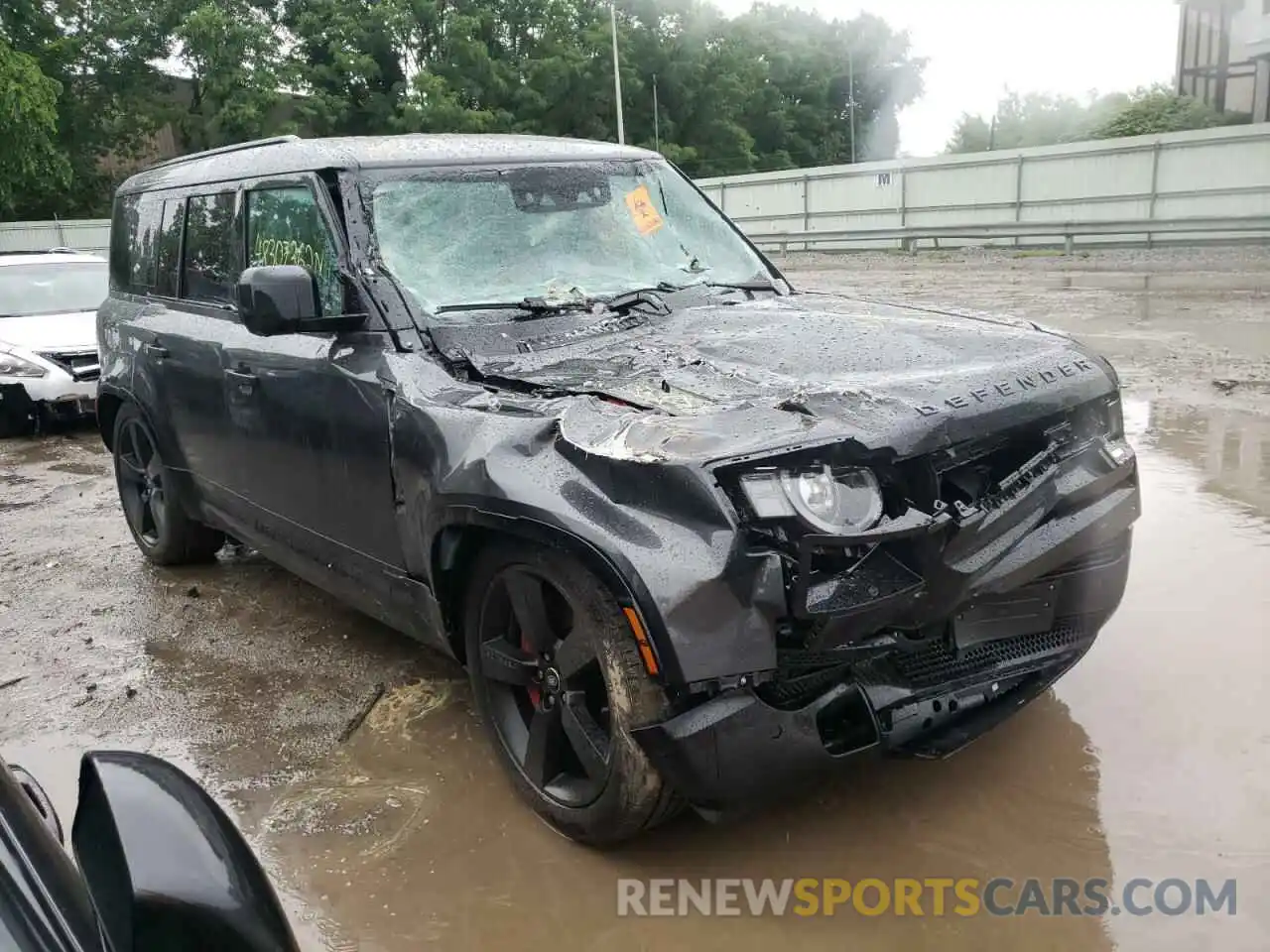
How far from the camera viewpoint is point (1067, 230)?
20.2 meters

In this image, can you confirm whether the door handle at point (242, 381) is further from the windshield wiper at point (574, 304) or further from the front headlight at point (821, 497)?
the front headlight at point (821, 497)

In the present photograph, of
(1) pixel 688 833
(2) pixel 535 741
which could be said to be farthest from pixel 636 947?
(2) pixel 535 741

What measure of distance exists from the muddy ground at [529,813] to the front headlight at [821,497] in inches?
27.7

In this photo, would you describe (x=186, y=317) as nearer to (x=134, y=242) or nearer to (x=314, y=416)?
(x=134, y=242)

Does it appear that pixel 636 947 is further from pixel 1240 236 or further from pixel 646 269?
pixel 1240 236

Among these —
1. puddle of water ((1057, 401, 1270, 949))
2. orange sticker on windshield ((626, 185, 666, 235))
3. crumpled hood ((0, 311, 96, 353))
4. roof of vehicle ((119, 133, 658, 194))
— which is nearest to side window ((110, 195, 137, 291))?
roof of vehicle ((119, 133, 658, 194))

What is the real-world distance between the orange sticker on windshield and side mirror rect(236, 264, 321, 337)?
136cm

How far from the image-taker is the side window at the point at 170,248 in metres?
5.01

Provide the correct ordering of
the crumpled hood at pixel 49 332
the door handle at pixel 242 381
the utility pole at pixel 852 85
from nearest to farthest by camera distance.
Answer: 1. the door handle at pixel 242 381
2. the crumpled hood at pixel 49 332
3. the utility pole at pixel 852 85

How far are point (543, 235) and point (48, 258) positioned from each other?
9291mm

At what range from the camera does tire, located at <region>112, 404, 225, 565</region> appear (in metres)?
5.42

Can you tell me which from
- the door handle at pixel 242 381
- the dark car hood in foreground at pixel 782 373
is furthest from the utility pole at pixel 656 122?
the dark car hood in foreground at pixel 782 373

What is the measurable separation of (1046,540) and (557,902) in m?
1.59

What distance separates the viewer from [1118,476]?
3.16m
